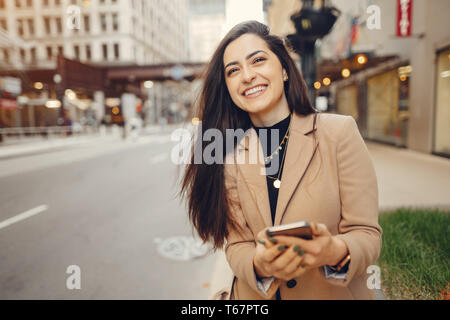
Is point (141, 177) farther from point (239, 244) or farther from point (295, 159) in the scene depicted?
point (295, 159)

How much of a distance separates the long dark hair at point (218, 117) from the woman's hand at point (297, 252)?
0.43 meters

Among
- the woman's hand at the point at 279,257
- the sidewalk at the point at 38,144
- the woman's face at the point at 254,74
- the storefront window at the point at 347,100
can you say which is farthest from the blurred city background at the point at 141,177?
the storefront window at the point at 347,100

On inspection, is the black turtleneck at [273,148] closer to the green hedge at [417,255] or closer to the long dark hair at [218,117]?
the long dark hair at [218,117]

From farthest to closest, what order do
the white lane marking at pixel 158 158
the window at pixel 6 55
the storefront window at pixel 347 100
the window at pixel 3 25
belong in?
the storefront window at pixel 347 100
the white lane marking at pixel 158 158
the window at pixel 6 55
the window at pixel 3 25

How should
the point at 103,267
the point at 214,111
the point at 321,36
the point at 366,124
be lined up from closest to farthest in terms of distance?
the point at 214,111 → the point at 103,267 → the point at 321,36 → the point at 366,124

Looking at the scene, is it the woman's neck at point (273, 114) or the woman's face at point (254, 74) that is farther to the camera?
the woman's neck at point (273, 114)

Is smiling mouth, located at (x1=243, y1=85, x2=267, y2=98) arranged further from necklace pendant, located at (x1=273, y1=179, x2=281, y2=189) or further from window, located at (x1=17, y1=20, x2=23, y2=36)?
window, located at (x1=17, y1=20, x2=23, y2=36)

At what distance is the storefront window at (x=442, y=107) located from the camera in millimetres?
2035

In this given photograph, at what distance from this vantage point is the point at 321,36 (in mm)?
4164

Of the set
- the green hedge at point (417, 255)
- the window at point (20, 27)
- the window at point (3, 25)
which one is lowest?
the green hedge at point (417, 255)

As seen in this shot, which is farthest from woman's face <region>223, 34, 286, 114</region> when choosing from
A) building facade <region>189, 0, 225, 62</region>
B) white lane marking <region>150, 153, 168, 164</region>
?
white lane marking <region>150, 153, 168, 164</region>

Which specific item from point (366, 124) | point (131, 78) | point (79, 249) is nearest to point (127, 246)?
point (79, 249)

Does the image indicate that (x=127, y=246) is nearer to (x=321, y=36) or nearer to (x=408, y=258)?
(x=408, y=258)

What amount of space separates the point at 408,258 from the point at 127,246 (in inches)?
144
